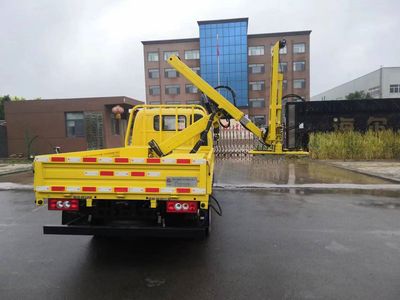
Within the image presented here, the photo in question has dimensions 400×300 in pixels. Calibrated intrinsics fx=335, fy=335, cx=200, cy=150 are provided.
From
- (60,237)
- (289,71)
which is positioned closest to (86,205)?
(60,237)

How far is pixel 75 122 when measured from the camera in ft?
68.6

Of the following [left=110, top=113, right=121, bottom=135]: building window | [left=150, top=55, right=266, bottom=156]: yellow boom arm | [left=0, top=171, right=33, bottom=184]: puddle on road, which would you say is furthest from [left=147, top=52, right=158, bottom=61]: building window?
[left=150, top=55, right=266, bottom=156]: yellow boom arm

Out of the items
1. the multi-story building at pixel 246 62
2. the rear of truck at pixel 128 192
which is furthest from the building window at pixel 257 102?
the rear of truck at pixel 128 192

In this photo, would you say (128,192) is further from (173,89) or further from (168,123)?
(173,89)

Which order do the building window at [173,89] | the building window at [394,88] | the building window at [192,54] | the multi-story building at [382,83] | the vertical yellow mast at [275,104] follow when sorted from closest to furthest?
the vertical yellow mast at [275,104] → the building window at [394,88] → the multi-story building at [382,83] → the building window at [173,89] → the building window at [192,54]

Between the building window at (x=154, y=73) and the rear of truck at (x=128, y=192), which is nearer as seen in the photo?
the rear of truck at (x=128, y=192)

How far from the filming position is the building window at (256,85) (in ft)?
212

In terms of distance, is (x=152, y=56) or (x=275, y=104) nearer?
(x=275, y=104)

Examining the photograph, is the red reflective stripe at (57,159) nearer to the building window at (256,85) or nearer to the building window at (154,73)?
the building window at (256,85)

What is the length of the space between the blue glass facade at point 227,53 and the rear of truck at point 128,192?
61.8m

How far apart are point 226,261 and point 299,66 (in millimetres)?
64986

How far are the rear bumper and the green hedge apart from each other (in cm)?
1380

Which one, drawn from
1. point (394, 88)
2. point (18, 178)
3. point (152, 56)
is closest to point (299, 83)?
point (394, 88)

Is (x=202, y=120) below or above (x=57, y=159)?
above
